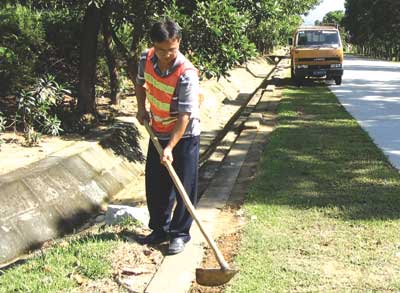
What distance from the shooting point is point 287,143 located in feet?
28.1

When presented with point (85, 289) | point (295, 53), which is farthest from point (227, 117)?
point (85, 289)

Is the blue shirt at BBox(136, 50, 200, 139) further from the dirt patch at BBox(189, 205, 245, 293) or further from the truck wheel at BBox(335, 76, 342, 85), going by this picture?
the truck wheel at BBox(335, 76, 342, 85)

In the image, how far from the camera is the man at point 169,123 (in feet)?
13.7

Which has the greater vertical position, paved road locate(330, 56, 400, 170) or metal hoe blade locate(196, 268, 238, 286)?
metal hoe blade locate(196, 268, 238, 286)

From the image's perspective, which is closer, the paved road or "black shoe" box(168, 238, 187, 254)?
"black shoe" box(168, 238, 187, 254)

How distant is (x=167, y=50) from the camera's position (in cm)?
413

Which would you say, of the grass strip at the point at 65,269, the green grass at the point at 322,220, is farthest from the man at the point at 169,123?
the green grass at the point at 322,220

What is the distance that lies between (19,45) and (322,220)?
667 cm

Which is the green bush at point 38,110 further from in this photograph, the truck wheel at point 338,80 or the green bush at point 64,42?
the truck wheel at point 338,80

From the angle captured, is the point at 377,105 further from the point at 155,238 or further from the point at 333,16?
the point at 333,16

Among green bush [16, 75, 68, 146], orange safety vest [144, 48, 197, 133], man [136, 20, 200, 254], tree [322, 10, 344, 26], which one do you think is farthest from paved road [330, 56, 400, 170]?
tree [322, 10, 344, 26]

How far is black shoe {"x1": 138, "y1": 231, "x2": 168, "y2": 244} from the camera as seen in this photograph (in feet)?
15.6

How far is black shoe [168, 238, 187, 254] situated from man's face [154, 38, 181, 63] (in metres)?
1.48

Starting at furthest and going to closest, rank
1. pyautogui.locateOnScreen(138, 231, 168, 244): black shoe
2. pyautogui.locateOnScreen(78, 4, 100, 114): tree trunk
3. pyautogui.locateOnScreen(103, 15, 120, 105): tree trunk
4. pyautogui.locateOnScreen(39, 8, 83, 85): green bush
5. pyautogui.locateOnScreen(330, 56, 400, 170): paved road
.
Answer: pyautogui.locateOnScreen(39, 8, 83, 85): green bush
pyautogui.locateOnScreen(103, 15, 120, 105): tree trunk
pyautogui.locateOnScreen(78, 4, 100, 114): tree trunk
pyautogui.locateOnScreen(330, 56, 400, 170): paved road
pyautogui.locateOnScreen(138, 231, 168, 244): black shoe
